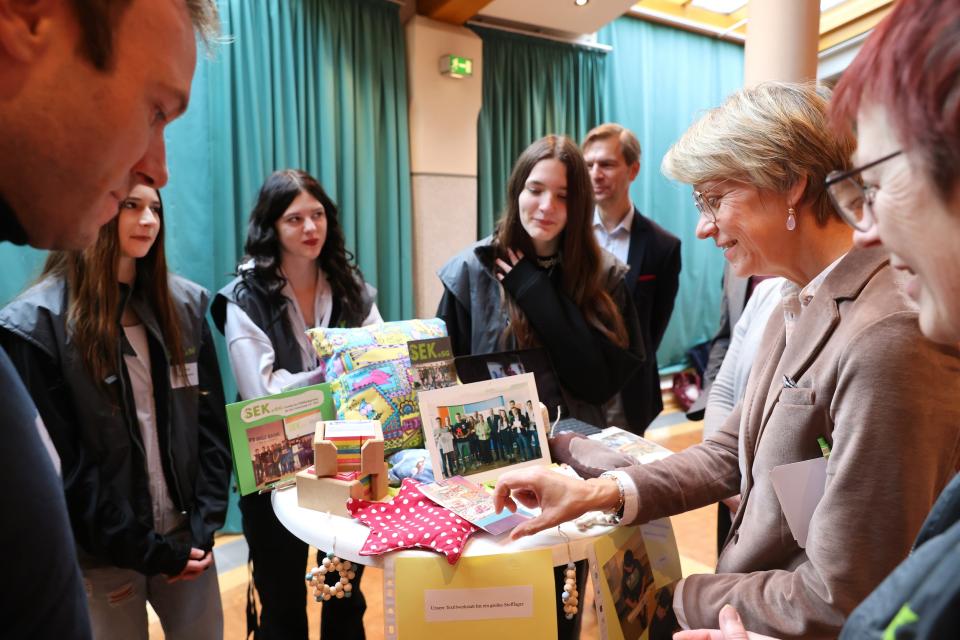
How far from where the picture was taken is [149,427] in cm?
171

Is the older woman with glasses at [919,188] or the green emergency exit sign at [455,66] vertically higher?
the green emergency exit sign at [455,66]

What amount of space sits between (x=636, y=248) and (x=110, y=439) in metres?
2.27

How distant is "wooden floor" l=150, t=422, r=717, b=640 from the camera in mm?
2430

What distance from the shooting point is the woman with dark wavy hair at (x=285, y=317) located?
1861 millimetres

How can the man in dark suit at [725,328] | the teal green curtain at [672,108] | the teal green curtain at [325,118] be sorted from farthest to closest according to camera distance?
the teal green curtain at [672,108], the teal green curtain at [325,118], the man in dark suit at [725,328]

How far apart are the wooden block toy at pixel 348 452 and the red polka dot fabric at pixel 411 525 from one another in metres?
0.08

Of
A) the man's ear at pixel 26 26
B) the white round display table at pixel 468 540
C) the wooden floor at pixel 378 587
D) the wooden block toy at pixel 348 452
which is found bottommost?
the wooden floor at pixel 378 587

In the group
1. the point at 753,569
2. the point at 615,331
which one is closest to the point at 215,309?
the point at 615,331

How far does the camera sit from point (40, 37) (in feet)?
1.70

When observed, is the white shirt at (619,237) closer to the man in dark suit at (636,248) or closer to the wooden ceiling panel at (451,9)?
the man in dark suit at (636,248)

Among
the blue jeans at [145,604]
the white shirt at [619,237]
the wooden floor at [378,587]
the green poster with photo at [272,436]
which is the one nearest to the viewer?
the green poster with photo at [272,436]

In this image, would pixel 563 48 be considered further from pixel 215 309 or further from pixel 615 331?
pixel 215 309

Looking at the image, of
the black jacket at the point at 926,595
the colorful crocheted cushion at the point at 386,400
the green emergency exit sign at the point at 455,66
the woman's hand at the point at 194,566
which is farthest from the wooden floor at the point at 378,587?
the green emergency exit sign at the point at 455,66

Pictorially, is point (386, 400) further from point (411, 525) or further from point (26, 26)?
point (26, 26)
